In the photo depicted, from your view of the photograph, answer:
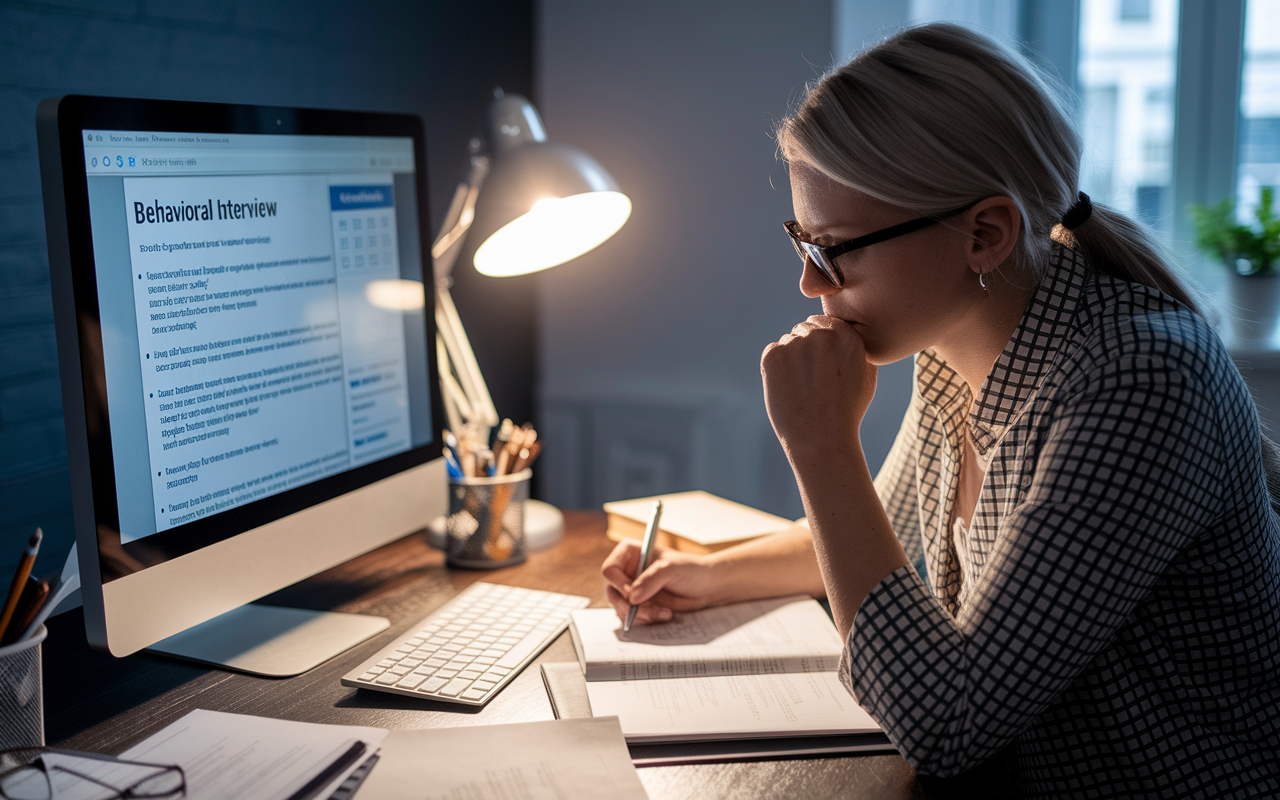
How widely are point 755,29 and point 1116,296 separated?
1395mm

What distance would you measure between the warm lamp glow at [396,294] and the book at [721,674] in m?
0.42

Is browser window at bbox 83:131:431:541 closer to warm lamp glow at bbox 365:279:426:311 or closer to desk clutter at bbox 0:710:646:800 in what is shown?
warm lamp glow at bbox 365:279:426:311

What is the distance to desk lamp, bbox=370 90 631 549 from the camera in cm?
116

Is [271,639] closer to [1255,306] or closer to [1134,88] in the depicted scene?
[1255,306]

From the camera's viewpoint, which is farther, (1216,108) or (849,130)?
(1216,108)

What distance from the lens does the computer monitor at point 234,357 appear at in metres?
0.74

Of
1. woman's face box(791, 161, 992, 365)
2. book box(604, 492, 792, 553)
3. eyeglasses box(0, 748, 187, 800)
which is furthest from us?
book box(604, 492, 792, 553)

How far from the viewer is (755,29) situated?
2.01 m

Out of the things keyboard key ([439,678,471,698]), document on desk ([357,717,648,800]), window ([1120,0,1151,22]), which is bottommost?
keyboard key ([439,678,471,698])

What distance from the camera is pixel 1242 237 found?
6.79ft

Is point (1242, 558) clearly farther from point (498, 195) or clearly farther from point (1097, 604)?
point (498, 195)

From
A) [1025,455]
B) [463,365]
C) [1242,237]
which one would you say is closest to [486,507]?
[463,365]

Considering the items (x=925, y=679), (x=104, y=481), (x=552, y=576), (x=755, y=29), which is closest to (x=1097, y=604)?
(x=925, y=679)

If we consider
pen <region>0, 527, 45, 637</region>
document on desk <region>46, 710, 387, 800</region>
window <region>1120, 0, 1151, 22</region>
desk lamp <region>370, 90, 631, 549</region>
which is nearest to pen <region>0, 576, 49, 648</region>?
pen <region>0, 527, 45, 637</region>
